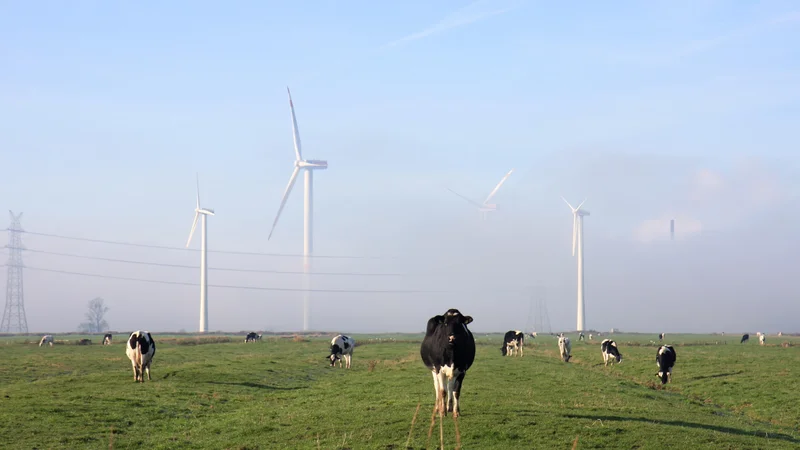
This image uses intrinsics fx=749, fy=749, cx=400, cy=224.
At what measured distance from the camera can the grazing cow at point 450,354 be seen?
65.9ft

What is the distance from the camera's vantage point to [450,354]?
20078 mm

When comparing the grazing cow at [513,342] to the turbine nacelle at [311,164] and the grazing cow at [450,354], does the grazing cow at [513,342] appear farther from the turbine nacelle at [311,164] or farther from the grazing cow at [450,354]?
the turbine nacelle at [311,164]

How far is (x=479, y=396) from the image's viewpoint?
26.7 metres

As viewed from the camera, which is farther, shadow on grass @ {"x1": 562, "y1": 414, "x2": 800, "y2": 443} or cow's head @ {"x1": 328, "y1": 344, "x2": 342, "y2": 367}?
cow's head @ {"x1": 328, "y1": 344, "x2": 342, "y2": 367}

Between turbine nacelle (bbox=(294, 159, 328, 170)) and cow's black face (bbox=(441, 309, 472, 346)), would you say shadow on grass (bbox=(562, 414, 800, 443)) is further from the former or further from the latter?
turbine nacelle (bbox=(294, 159, 328, 170))

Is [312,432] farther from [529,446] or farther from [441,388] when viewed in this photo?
[529,446]

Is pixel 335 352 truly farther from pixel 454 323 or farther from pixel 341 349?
pixel 454 323

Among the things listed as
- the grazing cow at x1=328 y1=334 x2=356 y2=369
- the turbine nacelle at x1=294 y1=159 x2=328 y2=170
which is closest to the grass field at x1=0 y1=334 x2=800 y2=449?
the grazing cow at x1=328 y1=334 x2=356 y2=369

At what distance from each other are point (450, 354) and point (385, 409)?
441 cm

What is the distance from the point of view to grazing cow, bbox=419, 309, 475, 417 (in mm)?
20078

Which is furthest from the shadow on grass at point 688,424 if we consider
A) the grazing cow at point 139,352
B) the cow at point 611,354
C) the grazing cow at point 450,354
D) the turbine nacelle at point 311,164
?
the turbine nacelle at point 311,164

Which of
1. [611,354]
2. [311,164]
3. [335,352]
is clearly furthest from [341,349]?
[311,164]

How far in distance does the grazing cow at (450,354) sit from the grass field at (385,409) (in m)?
0.92

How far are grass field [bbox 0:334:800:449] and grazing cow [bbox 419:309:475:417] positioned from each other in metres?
0.92
